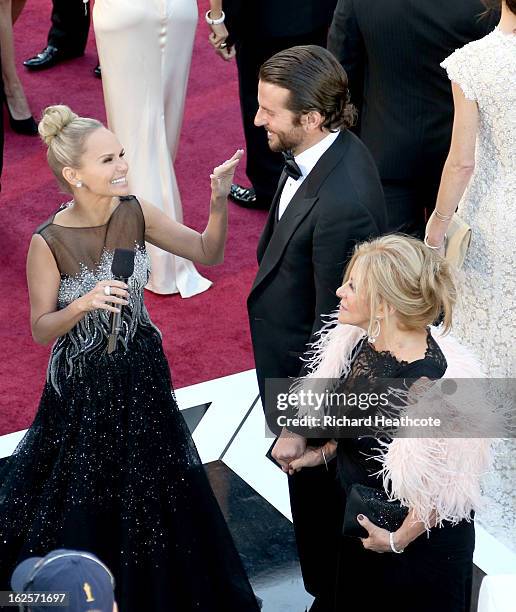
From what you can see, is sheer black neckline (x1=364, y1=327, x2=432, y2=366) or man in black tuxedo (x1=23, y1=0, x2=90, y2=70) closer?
sheer black neckline (x1=364, y1=327, x2=432, y2=366)

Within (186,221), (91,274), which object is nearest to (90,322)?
(91,274)

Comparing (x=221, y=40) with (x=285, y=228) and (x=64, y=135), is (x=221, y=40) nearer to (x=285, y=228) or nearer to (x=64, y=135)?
(x=64, y=135)

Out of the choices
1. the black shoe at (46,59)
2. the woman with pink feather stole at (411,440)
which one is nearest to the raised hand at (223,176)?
the woman with pink feather stole at (411,440)

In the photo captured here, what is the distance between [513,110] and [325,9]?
2.14 metres

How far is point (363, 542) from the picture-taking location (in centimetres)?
277

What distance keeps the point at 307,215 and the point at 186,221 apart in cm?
265

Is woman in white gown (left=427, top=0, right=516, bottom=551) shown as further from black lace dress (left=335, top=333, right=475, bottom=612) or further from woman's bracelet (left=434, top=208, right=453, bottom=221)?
black lace dress (left=335, top=333, right=475, bottom=612)

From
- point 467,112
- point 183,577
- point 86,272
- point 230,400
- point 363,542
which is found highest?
point 467,112

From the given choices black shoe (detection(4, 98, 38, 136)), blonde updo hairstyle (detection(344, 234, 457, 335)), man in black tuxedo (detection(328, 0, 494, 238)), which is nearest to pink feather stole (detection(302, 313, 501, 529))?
blonde updo hairstyle (detection(344, 234, 457, 335))

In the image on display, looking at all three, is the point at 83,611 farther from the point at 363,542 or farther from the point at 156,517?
the point at 156,517

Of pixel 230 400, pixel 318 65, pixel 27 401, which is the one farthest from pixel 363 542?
pixel 27 401

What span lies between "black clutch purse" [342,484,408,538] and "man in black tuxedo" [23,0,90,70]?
513 centimetres

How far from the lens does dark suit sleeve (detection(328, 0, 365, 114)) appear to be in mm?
3914

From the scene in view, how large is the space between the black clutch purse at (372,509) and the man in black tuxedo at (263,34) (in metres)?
3.02
